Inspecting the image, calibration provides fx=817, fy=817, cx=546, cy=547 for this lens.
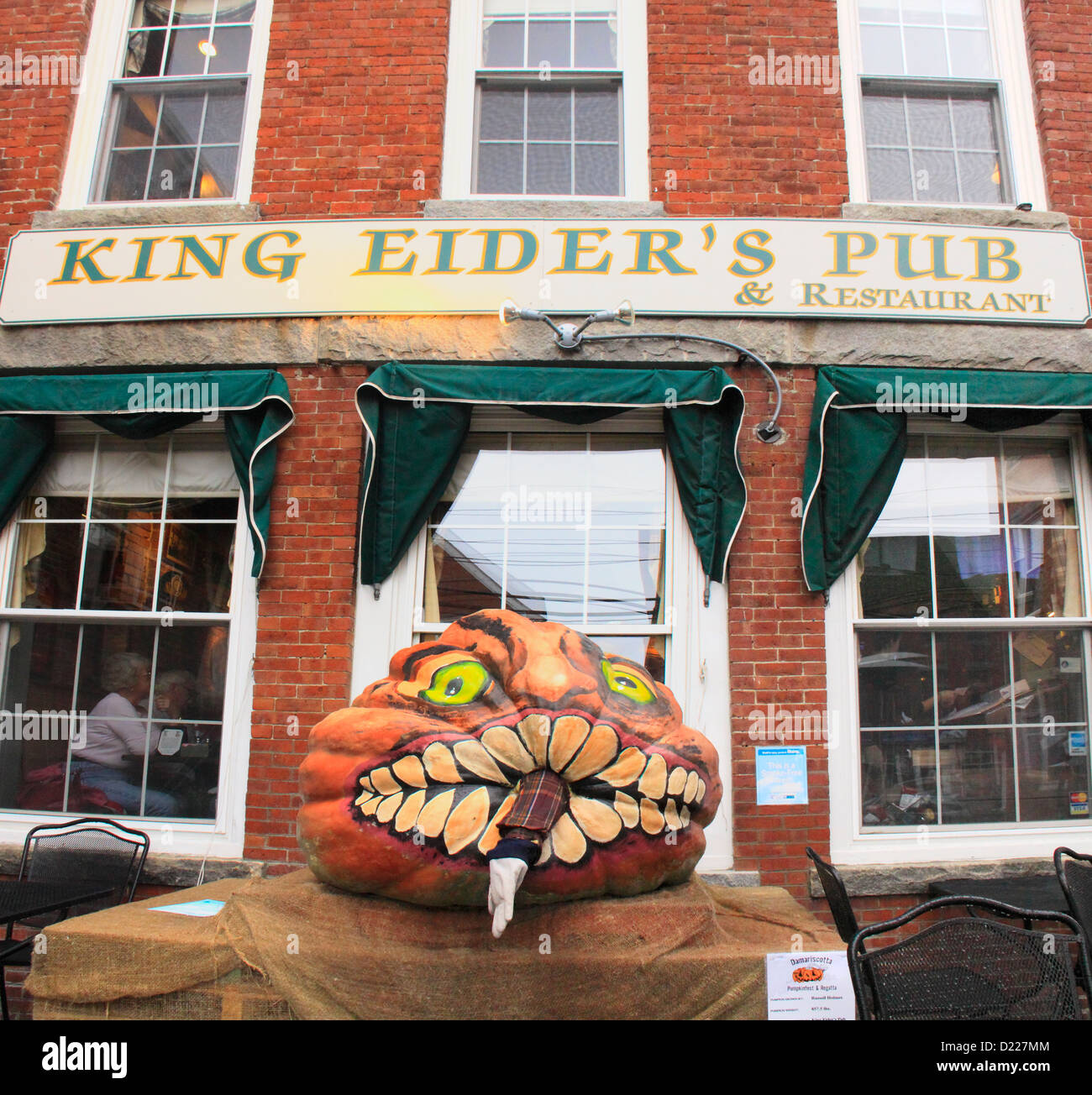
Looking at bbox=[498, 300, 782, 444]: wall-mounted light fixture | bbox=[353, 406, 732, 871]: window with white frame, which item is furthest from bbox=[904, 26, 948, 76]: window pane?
bbox=[353, 406, 732, 871]: window with white frame

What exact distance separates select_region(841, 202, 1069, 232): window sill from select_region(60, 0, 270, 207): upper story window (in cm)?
420

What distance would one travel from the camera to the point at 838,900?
3631 millimetres

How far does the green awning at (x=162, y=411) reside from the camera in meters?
4.88

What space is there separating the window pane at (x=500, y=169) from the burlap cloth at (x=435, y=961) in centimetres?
459

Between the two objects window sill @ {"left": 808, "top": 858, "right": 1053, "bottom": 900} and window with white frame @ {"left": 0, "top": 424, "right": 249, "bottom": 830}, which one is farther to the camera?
window with white frame @ {"left": 0, "top": 424, "right": 249, "bottom": 830}

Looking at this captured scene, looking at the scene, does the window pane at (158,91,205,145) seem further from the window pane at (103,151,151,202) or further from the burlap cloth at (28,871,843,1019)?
the burlap cloth at (28,871,843,1019)

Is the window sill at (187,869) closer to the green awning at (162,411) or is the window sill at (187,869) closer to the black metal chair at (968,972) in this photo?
the green awning at (162,411)

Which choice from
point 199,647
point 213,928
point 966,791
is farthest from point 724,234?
point 213,928

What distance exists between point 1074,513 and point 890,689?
5.45ft

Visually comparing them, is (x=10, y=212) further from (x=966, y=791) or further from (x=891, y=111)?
(x=966, y=791)

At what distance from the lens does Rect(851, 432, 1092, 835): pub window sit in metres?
4.82

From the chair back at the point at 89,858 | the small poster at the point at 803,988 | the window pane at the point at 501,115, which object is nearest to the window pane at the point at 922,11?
the window pane at the point at 501,115
